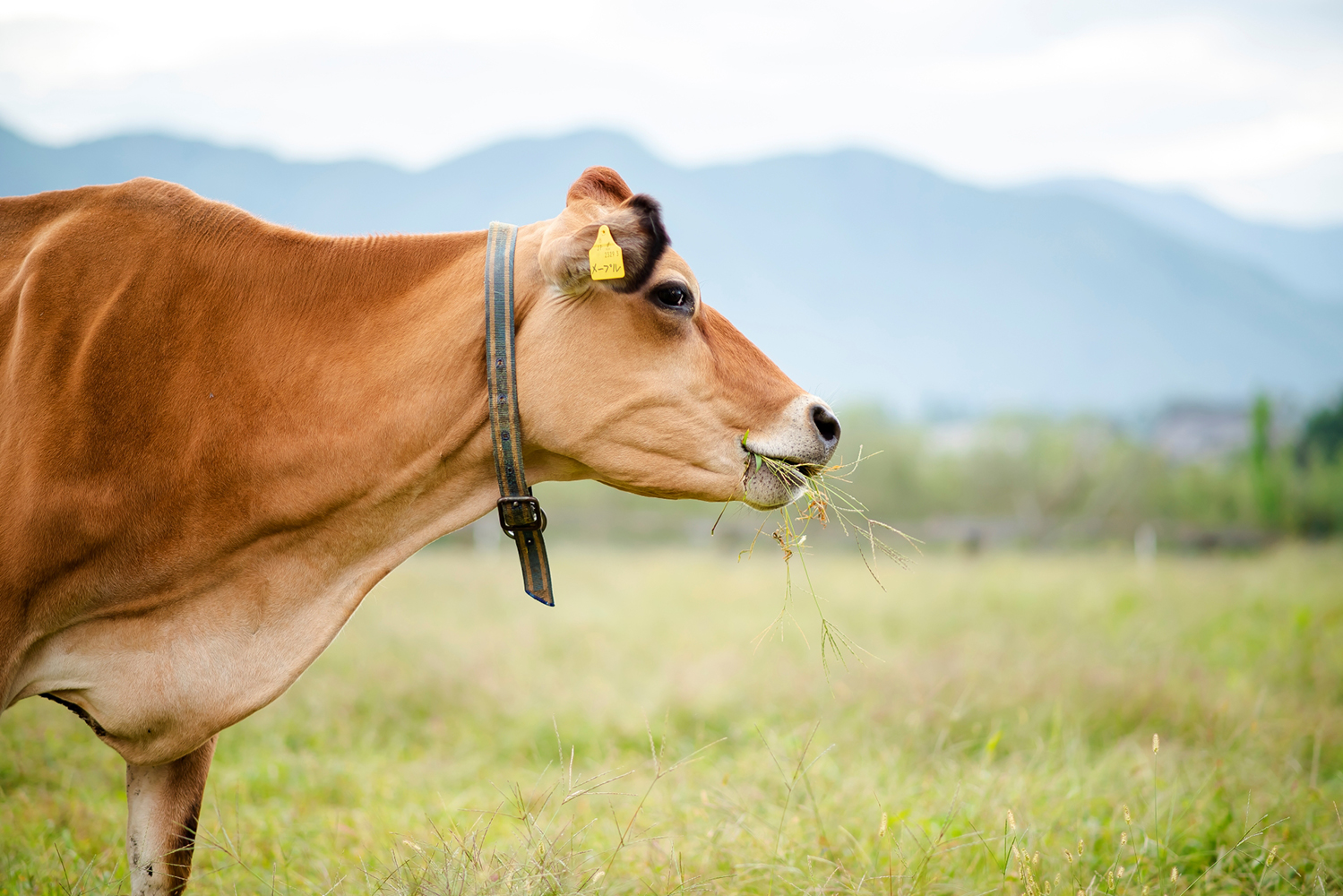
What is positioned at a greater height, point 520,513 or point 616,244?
point 616,244

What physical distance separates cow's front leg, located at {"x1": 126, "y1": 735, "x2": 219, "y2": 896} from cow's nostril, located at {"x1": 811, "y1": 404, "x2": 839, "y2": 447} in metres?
2.28

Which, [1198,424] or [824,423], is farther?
[1198,424]

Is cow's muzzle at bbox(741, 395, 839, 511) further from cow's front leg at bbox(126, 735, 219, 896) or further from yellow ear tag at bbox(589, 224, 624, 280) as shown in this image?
cow's front leg at bbox(126, 735, 219, 896)

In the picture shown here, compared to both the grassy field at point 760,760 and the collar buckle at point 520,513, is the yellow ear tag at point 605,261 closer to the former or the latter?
the collar buckle at point 520,513

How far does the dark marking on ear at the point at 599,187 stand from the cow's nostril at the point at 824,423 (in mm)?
983

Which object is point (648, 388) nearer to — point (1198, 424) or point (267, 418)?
point (267, 418)

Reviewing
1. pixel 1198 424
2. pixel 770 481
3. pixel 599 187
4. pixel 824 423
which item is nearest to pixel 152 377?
pixel 599 187

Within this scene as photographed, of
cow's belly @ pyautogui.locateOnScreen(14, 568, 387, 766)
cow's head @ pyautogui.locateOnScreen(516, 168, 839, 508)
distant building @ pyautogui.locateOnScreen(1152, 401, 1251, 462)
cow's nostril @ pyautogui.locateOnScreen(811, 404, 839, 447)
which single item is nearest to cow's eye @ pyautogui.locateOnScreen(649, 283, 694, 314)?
cow's head @ pyautogui.locateOnScreen(516, 168, 839, 508)

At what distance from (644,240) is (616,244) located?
91 mm

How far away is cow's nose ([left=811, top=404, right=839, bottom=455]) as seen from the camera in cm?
268

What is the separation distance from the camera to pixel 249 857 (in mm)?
3645

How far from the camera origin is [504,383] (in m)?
2.57

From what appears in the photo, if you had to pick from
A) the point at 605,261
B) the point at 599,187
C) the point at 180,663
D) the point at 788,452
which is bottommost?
the point at 180,663

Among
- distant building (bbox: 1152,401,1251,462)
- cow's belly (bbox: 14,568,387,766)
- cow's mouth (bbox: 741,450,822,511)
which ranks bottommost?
distant building (bbox: 1152,401,1251,462)
